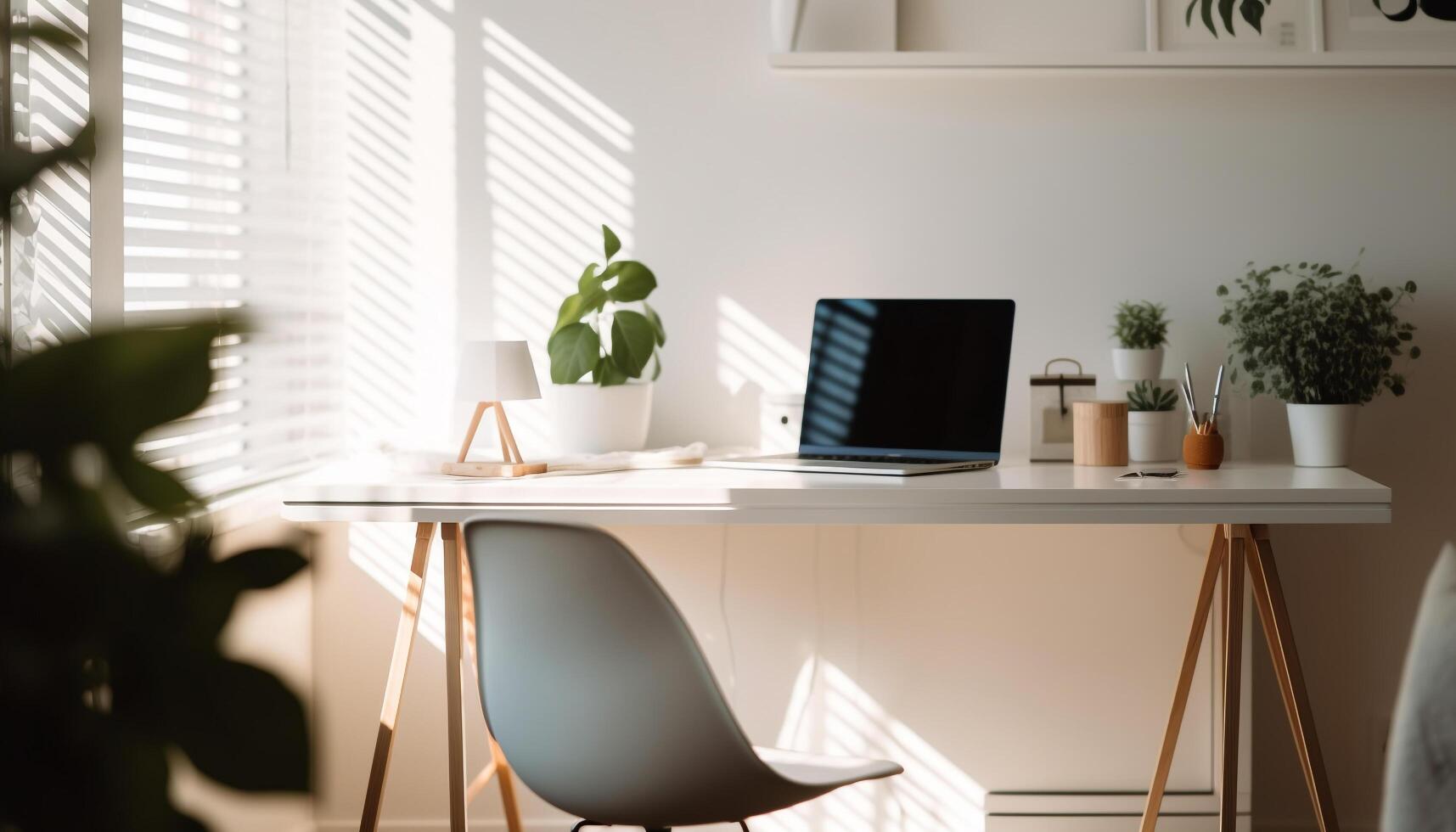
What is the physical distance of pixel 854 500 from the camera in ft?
6.23

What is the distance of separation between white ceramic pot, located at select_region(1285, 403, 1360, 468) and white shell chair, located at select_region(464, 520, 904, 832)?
1227 mm

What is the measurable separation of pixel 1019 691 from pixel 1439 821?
1533 mm

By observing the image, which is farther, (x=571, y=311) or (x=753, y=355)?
(x=753, y=355)

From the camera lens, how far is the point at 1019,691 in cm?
240

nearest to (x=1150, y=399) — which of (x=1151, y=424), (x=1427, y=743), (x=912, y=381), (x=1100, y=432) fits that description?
(x=1151, y=424)

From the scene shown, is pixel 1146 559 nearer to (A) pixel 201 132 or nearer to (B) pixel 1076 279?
(B) pixel 1076 279

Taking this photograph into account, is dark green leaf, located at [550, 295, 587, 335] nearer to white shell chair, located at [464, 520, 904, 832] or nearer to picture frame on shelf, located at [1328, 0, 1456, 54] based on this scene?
white shell chair, located at [464, 520, 904, 832]

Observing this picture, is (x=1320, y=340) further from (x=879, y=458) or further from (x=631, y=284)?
(x=631, y=284)

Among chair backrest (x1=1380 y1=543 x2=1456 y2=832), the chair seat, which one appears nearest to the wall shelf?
the chair seat

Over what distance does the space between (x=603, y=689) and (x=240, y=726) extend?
1.04m

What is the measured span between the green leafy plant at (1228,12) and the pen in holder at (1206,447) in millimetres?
809

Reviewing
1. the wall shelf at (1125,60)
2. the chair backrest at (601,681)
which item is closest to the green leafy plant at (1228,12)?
the wall shelf at (1125,60)

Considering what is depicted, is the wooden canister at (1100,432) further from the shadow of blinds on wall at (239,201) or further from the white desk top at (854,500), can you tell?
the shadow of blinds on wall at (239,201)

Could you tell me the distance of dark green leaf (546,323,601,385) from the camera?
2285 millimetres
